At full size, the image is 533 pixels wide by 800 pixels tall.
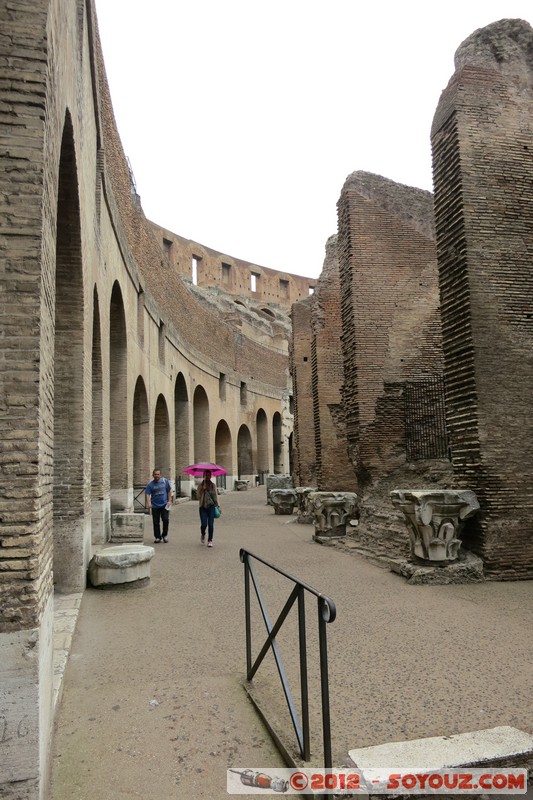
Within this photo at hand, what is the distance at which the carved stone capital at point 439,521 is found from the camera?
269 inches

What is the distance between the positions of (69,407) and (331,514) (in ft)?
19.0

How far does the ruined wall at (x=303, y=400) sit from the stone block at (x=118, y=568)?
11.4 m

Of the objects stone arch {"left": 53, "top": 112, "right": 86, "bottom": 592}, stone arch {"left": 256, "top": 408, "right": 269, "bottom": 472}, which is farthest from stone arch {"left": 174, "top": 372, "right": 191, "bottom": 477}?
stone arch {"left": 53, "top": 112, "right": 86, "bottom": 592}

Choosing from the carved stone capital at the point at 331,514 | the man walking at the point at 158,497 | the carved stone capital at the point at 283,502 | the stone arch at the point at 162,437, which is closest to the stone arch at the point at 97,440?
the man walking at the point at 158,497

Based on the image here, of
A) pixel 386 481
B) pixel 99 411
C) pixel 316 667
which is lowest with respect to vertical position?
pixel 316 667

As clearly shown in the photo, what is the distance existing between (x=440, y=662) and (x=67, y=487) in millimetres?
4473

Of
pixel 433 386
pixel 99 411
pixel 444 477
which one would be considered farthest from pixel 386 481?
pixel 99 411

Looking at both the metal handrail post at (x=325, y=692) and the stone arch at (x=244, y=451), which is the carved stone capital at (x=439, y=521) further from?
the stone arch at (x=244, y=451)

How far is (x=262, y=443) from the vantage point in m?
36.2

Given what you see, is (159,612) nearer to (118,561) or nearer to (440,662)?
(118,561)

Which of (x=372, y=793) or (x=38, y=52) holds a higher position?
(x=38, y=52)

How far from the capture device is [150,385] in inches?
685

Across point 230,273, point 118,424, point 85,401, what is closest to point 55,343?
point 85,401

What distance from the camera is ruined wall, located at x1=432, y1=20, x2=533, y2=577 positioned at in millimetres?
6992
